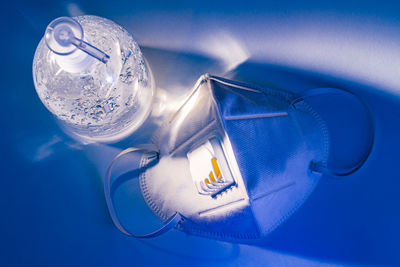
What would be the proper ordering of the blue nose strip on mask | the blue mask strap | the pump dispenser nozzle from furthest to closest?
the blue mask strap < the blue nose strip on mask < the pump dispenser nozzle

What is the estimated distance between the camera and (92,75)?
1.76 feet

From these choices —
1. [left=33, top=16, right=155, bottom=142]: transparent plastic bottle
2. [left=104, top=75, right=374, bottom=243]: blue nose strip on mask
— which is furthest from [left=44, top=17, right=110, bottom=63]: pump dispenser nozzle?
[left=104, top=75, right=374, bottom=243]: blue nose strip on mask

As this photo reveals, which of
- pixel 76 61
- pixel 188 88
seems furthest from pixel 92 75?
pixel 188 88

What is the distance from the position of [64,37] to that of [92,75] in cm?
11

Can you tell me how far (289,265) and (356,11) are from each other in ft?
2.28

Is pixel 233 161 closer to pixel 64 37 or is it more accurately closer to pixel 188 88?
pixel 188 88

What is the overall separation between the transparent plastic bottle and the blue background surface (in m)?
0.10

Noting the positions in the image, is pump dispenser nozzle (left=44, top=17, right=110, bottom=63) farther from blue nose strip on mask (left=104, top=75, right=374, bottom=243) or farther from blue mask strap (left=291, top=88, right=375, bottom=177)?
blue mask strap (left=291, top=88, right=375, bottom=177)

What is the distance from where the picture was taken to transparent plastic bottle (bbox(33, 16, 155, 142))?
458 millimetres

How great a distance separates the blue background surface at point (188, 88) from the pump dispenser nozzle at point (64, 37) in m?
0.28

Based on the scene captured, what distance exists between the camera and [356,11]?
66 cm

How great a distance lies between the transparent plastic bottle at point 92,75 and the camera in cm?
46

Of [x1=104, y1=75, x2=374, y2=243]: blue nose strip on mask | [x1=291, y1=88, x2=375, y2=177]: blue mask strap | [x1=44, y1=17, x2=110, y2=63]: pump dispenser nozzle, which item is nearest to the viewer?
[x1=44, y1=17, x2=110, y2=63]: pump dispenser nozzle

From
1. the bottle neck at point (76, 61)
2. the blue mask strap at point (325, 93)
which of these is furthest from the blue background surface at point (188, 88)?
the bottle neck at point (76, 61)
